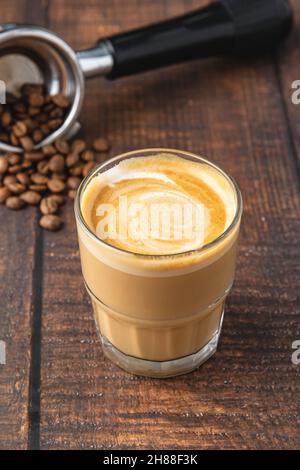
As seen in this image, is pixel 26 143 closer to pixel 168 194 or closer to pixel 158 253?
pixel 168 194

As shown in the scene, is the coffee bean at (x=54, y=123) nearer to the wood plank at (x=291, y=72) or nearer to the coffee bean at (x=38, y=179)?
the coffee bean at (x=38, y=179)

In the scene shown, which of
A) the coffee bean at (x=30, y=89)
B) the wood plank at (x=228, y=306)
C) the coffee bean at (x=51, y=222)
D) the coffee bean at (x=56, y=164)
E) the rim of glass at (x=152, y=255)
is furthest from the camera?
the coffee bean at (x=30, y=89)

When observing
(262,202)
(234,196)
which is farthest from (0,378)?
(262,202)

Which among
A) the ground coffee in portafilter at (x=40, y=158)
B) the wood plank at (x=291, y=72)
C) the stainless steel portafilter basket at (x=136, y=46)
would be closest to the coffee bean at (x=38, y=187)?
the ground coffee in portafilter at (x=40, y=158)

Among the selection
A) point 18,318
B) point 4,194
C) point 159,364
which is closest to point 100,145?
point 4,194

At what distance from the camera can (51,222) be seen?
64.6 inches

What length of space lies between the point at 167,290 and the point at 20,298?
0.39 meters

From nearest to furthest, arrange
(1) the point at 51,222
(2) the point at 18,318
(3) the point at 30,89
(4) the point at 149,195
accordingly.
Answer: (4) the point at 149,195 < (2) the point at 18,318 < (1) the point at 51,222 < (3) the point at 30,89

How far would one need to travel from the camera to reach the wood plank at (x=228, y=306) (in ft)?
4.29

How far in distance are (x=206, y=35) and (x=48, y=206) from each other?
61cm

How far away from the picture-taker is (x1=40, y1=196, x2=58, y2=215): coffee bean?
167cm

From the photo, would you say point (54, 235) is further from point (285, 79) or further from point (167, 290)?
point (285, 79)

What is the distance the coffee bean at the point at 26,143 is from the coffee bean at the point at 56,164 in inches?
2.3

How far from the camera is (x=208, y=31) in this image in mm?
1961
